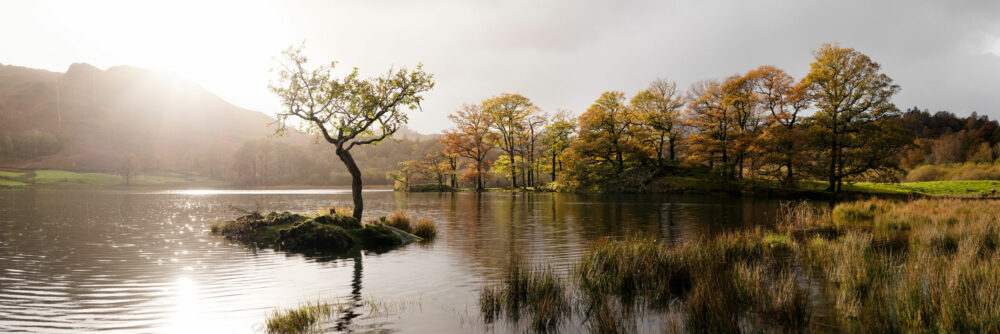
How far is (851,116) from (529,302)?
5279cm

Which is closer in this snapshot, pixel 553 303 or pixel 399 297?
pixel 553 303

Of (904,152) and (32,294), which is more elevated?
(904,152)

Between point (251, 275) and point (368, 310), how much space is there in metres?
5.48

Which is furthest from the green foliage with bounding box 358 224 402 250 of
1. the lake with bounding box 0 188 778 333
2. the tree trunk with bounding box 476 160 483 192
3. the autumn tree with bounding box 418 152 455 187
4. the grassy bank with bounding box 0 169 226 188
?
the grassy bank with bounding box 0 169 226 188

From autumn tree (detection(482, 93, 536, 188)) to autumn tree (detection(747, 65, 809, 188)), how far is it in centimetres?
3487

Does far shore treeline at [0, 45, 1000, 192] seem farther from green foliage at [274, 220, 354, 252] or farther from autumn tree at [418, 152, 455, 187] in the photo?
green foliage at [274, 220, 354, 252]

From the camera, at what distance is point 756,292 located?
778 cm

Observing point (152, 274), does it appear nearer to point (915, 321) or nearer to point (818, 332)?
point (818, 332)

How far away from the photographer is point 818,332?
6535mm

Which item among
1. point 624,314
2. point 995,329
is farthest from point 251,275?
point 995,329

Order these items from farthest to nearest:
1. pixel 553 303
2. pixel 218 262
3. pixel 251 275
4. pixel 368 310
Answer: pixel 218 262, pixel 251 275, pixel 368 310, pixel 553 303

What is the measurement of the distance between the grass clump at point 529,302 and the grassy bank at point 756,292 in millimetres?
20

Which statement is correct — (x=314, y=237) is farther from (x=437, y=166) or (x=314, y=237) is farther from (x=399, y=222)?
(x=437, y=166)

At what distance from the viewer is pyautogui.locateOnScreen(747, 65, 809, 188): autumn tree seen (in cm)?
4931
